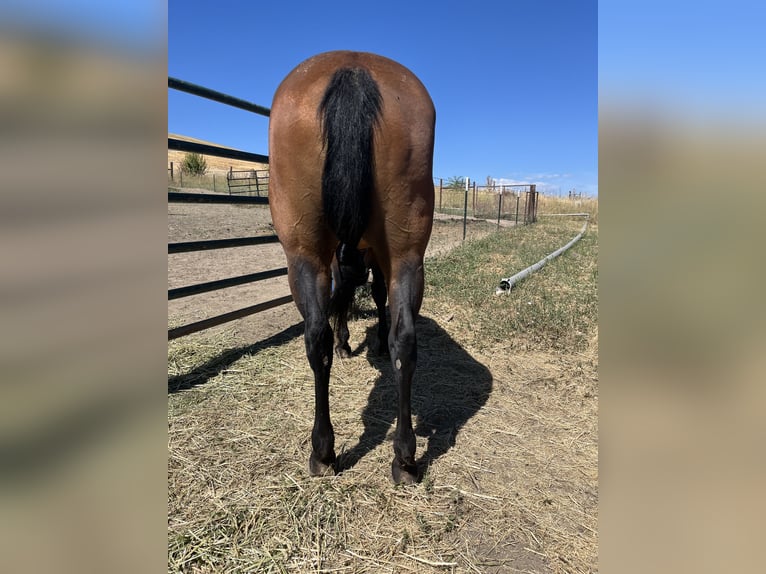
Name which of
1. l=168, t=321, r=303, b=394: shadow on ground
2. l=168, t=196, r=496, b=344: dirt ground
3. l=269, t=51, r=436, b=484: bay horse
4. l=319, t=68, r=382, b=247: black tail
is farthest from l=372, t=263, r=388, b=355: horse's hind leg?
l=319, t=68, r=382, b=247: black tail

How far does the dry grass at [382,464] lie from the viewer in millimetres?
1626

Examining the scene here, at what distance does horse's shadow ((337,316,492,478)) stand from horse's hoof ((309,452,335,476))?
7 centimetres

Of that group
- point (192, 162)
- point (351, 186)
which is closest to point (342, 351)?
point (351, 186)

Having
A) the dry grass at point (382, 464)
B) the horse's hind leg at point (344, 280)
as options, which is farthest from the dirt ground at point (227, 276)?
the horse's hind leg at point (344, 280)

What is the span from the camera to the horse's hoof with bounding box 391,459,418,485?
2.00 meters

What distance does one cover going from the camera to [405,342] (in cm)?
201

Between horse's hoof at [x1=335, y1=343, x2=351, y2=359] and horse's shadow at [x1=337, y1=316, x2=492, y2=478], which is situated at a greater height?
horse's hoof at [x1=335, y1=343, x2=351, y2=359]

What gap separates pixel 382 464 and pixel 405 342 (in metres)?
0.71

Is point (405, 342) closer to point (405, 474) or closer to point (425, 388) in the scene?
point (405, 474)

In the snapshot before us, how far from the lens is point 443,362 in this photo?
3.49 meters

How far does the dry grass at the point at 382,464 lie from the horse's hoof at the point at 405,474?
0.15 ft

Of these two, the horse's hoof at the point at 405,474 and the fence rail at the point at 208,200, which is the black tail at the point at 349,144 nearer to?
the horse's hoof at the point at 405,474

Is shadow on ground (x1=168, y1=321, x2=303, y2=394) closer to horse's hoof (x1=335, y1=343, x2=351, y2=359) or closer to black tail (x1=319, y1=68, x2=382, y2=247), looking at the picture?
horse's hoof (x1=335, y1=343, x2=351, y2=359)
